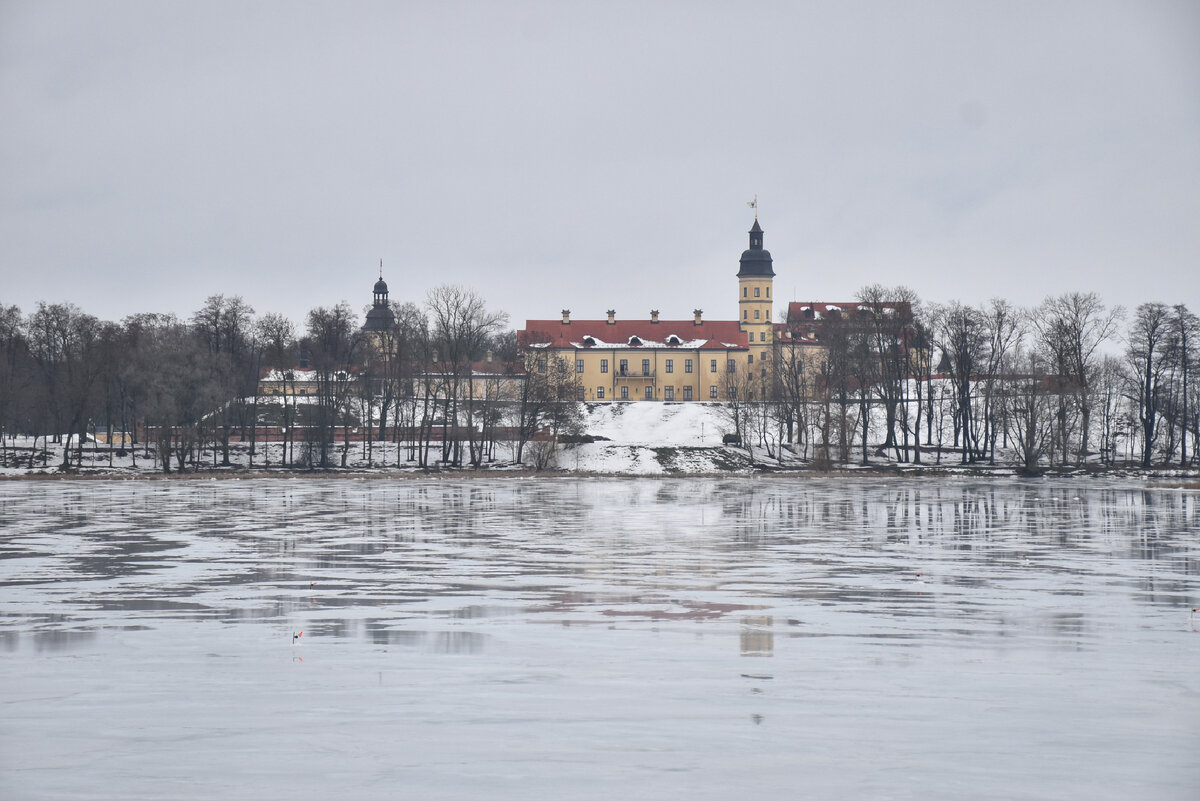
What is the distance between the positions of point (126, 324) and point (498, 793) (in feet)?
279

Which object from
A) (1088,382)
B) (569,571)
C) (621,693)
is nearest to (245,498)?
(569,571)

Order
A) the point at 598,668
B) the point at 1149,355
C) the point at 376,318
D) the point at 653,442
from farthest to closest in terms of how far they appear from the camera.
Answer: the point at 376,318 → the point at 653,442 → the point at 1149,355 → the point at 598,668

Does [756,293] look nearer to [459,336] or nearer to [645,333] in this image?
[645,333]

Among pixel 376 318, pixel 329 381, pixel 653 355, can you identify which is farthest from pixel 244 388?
pixel 653 355

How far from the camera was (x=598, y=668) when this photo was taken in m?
11.7

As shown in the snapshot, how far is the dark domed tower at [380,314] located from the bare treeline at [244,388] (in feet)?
24.8

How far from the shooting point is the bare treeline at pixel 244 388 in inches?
2677

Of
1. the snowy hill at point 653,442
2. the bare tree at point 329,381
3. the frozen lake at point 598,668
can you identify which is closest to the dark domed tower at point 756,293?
the snowy hill at point 653,442

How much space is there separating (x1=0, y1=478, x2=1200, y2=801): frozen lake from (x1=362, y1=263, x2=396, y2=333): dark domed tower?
230 ft

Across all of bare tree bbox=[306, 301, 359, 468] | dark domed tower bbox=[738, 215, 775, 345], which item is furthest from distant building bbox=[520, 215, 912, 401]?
bare tree bbox=[306, 301, 359, 468]

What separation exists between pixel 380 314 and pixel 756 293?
40.0 m

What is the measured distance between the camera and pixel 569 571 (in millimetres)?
19938

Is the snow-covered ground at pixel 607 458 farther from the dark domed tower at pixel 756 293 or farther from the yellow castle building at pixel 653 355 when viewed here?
the dark domed tower at pixel 756 293

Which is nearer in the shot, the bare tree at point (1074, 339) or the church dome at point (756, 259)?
the bare tree at point (1074, 339)
